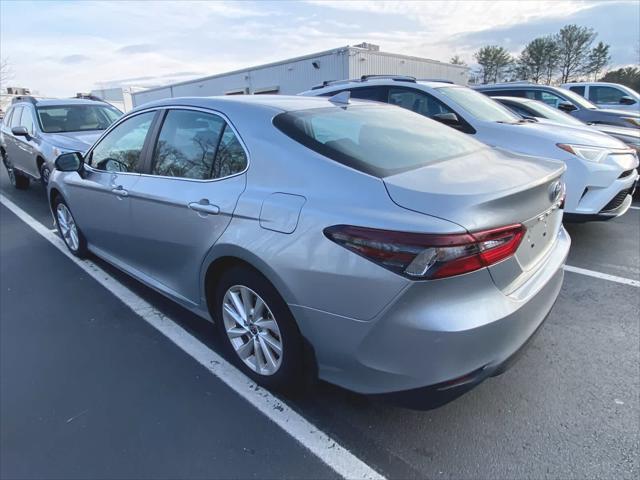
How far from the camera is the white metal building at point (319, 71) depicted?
17.3m

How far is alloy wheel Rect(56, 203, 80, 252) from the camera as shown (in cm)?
446

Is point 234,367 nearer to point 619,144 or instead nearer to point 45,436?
point 45,436

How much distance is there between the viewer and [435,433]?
2139 millimetres

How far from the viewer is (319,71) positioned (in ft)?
59.6

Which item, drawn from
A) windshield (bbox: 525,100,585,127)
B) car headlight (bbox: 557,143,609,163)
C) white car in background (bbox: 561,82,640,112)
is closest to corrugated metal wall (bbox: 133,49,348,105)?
white car in background (bbox: 561,82,640,112)

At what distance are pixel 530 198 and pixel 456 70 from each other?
26.0m

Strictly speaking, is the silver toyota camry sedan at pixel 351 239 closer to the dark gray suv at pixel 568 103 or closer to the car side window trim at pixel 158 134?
the car side window trim at pixel 158 134

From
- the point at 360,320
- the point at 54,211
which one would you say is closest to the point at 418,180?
the point at 360,320

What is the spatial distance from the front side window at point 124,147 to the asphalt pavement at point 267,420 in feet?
3.98

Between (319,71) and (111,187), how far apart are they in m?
16.3

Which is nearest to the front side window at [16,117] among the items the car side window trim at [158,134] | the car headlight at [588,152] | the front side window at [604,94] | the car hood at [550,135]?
the car side window trim at [158,134]

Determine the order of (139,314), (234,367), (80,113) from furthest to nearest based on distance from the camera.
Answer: (80,113) → (139,314) → (234,367)

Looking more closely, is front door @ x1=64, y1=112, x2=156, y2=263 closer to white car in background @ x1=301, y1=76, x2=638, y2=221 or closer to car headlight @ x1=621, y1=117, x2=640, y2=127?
white car in background @ x1=301, y1=76, x2=638, y2=221

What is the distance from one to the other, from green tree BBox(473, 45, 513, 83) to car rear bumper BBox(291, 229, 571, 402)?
56.4 m
